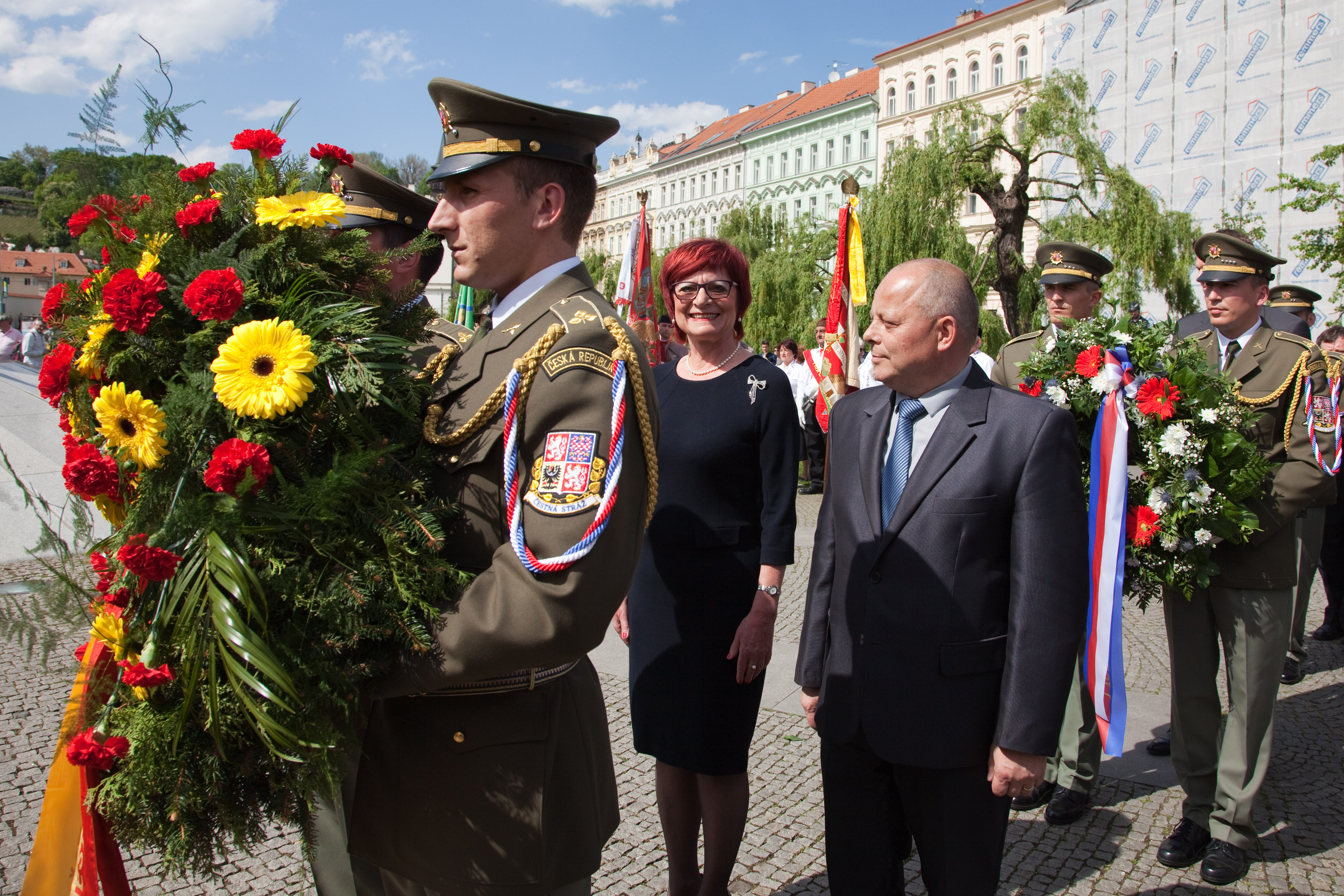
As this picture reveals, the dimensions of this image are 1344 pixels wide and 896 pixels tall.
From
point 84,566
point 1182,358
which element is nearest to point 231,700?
point 84,566

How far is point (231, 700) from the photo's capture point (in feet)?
4.88

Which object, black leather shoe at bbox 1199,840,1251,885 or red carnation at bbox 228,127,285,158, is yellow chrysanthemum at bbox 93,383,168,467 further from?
black leather shoe at bbox 1199,840,1251,885

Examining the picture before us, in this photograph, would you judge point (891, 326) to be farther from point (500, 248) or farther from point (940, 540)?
point (500, 248)

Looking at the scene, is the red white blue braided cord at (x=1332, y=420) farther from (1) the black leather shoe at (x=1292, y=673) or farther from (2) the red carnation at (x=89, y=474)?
(2) the red carnation at (x=89, y=474)

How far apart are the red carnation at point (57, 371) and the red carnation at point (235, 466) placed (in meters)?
0.52

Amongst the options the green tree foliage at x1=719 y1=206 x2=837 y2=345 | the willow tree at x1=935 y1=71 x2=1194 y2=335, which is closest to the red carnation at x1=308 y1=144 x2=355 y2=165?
the willow tree at x1=935 y1=71 x2=1194 y2=335

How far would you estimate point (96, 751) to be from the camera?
1.50m

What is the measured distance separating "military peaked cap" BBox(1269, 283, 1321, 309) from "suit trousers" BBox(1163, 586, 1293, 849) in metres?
4.63

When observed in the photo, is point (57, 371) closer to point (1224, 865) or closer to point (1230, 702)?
point (1224, 865)

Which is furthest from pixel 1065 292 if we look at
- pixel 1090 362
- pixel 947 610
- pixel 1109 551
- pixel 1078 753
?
pixel 947 610

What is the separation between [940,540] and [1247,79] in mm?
37523

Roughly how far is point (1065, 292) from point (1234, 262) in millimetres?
744

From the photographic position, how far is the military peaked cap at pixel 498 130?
1.91 meters

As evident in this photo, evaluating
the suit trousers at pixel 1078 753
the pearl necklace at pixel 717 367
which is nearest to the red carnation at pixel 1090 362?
the suit trousers at pixel 1078 753
